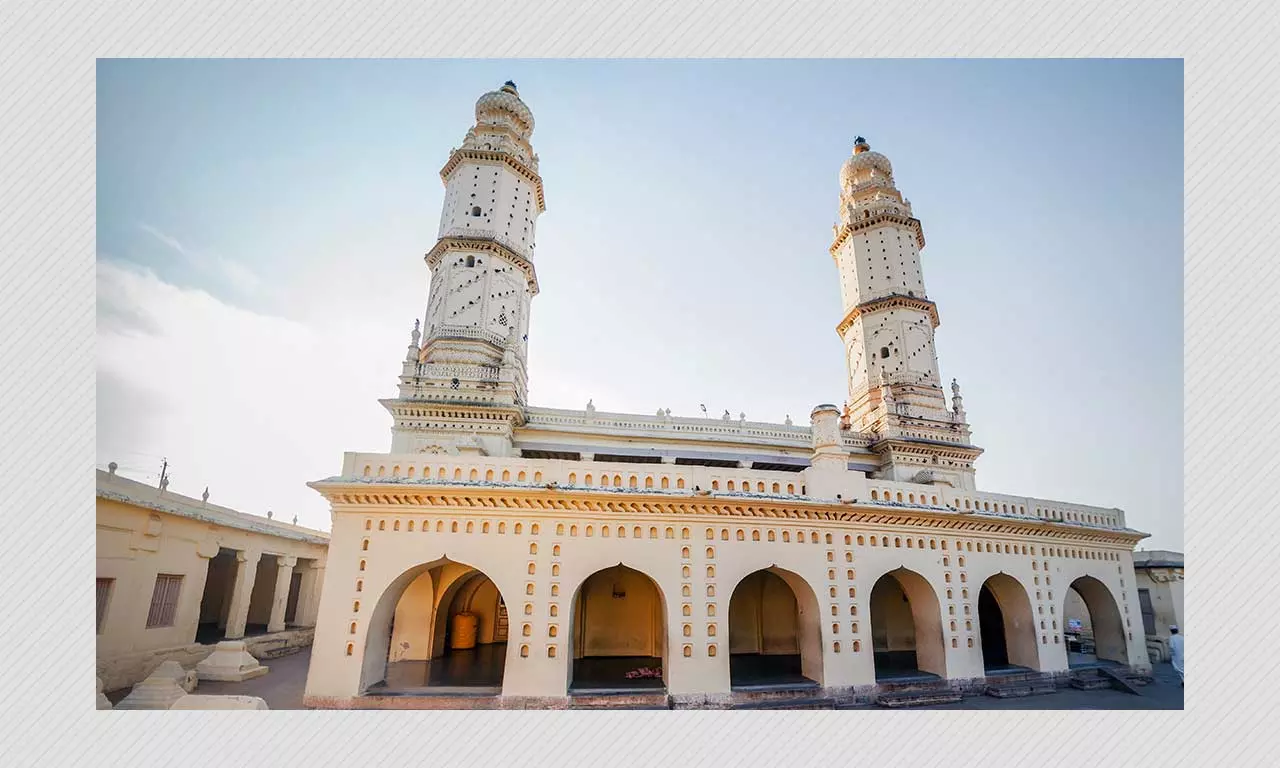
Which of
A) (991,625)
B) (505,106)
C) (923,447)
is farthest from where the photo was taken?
(505,106)

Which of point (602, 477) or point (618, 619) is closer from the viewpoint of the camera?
point (602, 477)

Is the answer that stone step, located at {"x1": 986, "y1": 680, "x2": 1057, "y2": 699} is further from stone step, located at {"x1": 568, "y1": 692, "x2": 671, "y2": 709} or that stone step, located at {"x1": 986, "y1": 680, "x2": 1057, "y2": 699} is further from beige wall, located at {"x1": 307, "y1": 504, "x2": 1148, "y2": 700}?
stone step, located at {"x1": 568, "y1": 692, "x2": 671, "y2": 709}

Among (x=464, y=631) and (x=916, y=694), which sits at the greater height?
(x=464, y=631)

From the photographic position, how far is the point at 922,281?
85.3 ft

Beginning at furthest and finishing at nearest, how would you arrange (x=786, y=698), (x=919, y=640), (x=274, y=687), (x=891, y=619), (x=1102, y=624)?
1. (x=891, y=619)
2. (x=1102, y=624)
3. (x=919, y=640)
4. (x=274, y=687)
5. (x=786, y=698)

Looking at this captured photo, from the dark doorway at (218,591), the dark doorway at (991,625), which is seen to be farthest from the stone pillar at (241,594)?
the dark doorway at (991,625)

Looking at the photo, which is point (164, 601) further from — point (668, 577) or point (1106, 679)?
point (1106, 679)

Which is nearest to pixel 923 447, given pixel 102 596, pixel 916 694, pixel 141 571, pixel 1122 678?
pixel 1122 678

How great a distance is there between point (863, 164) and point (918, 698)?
2516cm

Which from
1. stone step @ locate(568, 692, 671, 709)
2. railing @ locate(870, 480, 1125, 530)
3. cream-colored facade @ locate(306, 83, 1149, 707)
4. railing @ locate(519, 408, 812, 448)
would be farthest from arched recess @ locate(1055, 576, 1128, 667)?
stone step @ locate(568, 692, 671, 709)

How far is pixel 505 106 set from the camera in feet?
80.4

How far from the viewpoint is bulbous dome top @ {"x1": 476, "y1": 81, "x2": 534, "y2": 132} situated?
962 inches

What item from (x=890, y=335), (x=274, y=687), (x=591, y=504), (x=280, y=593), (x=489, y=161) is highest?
(x=489, y=161)
